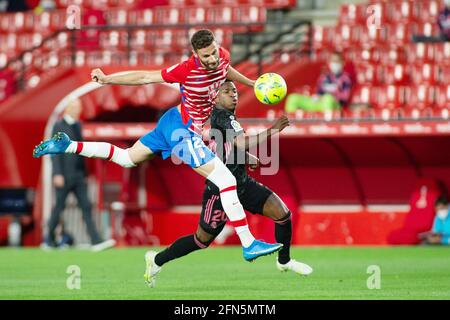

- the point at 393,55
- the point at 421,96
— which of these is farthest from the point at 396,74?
the point at 421,96

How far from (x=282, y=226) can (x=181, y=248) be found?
0.91 m

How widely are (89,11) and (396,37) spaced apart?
6.05m

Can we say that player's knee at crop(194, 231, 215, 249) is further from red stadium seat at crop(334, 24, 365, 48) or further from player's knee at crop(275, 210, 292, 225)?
red stadium seat at crop(334, 24, 365, 48)

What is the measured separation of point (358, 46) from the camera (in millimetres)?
20453

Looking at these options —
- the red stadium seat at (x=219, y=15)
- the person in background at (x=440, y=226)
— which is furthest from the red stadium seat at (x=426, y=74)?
the red stadium seat at (x=219, y=15)

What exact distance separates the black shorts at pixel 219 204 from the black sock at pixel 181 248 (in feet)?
0.54

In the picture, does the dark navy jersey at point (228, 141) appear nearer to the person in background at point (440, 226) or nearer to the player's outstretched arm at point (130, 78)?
the player's outstretched arm at point (130, 78)

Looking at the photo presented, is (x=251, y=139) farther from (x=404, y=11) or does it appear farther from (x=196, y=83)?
(x=404, y=11)

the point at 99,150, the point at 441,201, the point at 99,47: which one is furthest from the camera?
the point at 99,47

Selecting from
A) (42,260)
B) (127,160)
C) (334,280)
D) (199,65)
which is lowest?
(42,260)

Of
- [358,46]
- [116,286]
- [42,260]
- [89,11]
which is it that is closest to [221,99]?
[116,286]

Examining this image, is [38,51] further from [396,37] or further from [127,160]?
[127,160]

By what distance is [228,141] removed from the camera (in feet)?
34.8
